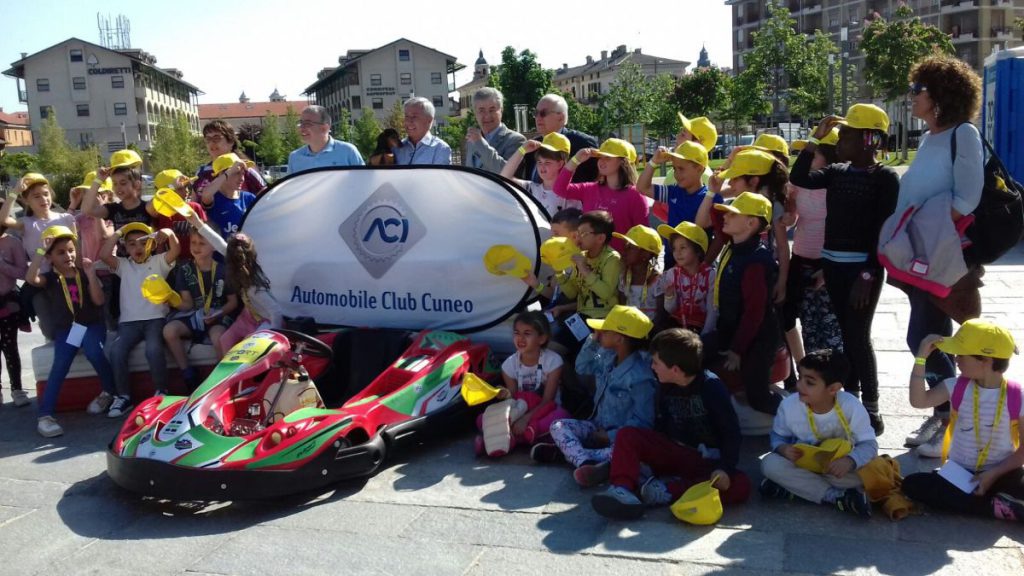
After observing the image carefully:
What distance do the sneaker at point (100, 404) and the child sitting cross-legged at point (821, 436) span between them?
5.01 meters

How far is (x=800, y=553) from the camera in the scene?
156 inches

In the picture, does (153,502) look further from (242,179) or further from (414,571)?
(242,179)

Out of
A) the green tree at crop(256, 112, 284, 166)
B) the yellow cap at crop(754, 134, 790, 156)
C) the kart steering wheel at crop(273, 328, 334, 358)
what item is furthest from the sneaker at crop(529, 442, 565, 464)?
the green tree at crop(256, 112, 284, 166)

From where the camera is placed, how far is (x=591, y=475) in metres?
4.91

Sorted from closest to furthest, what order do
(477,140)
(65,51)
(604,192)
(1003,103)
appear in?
(604,192) < (477,140) < (1003,103) < (65,51)

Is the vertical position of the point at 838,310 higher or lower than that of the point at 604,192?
lower

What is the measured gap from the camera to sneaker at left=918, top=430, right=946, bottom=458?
196 inches

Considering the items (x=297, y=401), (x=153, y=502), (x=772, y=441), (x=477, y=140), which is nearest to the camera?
(x=772, y=441)

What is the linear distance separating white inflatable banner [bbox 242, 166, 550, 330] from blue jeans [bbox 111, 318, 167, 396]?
966mm

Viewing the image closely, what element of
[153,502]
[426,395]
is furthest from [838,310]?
[153,502]

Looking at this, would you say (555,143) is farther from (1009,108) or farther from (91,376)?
(1009,108)

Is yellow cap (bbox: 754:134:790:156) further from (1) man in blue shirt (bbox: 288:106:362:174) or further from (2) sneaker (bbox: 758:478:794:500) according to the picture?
(1) man in blue shirt (bbox: 288:106:362:174)

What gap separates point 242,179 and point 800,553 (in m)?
5.77

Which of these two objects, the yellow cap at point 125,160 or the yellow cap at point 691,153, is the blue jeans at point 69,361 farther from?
the yellow cap at point 691,153
